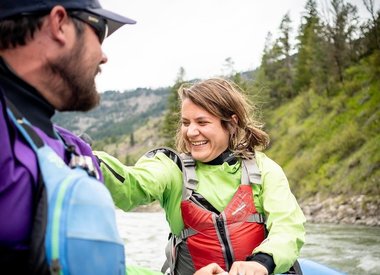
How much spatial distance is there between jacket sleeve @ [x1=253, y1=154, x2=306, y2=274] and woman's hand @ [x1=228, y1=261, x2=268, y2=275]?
0.45ft

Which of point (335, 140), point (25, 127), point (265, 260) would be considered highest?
point (25, 127)

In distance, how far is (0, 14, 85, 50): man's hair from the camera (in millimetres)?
1349

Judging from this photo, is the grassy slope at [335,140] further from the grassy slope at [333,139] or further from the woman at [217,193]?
the woman at [217,193]

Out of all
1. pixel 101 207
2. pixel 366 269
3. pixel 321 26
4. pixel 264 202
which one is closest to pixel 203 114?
pixel 264 202

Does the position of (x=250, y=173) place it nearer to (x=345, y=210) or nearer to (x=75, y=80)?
(x=75, y=80)

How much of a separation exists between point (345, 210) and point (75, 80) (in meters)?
21.0

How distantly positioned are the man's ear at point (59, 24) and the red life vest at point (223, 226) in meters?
1.45

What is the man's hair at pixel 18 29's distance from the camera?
135 cm

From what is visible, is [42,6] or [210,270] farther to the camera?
[210,270]

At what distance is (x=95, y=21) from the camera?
1.49 m

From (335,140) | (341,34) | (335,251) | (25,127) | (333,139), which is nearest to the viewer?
(25,127)

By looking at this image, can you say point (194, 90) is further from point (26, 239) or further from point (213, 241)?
point (26, 239)

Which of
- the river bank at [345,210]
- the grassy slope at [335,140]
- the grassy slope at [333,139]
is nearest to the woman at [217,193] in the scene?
the river bank at [345,210]

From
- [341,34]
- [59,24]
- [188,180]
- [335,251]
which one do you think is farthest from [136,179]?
[341,34]
